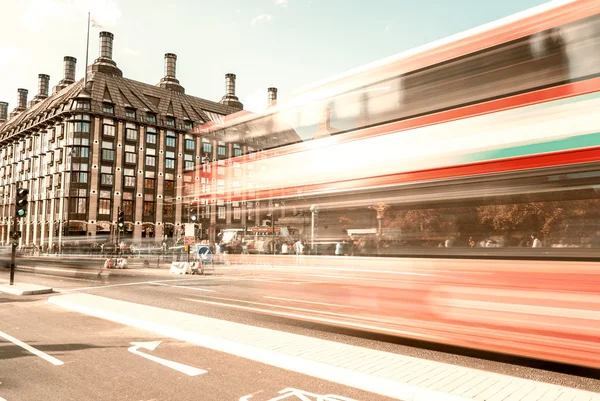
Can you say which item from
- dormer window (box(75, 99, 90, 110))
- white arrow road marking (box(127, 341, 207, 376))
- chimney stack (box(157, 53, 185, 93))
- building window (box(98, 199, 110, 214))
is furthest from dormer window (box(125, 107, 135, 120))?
white arrow road marking (box(127, 341, 207, 376))

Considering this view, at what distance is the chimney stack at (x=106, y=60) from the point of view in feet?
236

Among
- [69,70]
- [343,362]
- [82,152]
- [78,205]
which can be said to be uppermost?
[69,70]

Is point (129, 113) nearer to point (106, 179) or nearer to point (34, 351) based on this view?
point (106, 179)

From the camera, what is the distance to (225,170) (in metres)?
8.84

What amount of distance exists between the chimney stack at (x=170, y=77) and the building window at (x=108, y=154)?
21386 millimetres

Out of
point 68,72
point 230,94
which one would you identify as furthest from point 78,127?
point 230,94

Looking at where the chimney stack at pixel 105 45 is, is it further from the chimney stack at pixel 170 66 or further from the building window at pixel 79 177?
the building window at pixel 79 177

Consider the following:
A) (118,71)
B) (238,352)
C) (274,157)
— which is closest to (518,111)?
(274,157)

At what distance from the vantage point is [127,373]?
18.2 feet

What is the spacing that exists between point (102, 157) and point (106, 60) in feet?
63.0

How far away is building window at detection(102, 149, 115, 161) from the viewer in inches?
2571

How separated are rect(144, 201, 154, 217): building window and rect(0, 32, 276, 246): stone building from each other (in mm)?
76

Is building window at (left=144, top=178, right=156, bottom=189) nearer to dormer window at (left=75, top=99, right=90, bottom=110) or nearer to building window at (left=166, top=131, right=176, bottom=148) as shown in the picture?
building window at (left=166, top=131, right=176, bottom=148)

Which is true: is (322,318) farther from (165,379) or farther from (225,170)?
(225,170)
